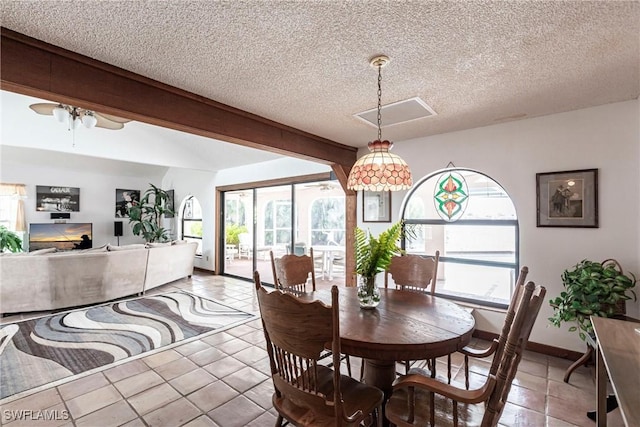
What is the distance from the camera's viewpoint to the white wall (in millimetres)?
2605

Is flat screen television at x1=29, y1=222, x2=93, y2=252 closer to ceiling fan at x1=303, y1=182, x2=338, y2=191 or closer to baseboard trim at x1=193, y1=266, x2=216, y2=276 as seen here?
baseboard trim at x1=193, y1=266, x2=216, y2=276

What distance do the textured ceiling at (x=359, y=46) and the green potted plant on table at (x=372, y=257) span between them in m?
1.15

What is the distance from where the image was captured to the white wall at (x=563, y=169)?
2.61 metres

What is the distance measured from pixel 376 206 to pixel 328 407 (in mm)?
3163

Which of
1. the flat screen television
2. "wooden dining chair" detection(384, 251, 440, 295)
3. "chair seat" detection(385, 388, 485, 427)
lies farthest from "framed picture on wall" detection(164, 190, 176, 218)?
"chair seat" detection(385, 388, 485, 427)

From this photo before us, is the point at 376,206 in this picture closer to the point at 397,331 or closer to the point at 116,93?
the point at 397,331

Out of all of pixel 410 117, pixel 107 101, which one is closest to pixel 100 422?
pixel 107 101

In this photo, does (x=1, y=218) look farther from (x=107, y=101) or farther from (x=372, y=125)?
(x=372, y=125)

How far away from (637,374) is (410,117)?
2494 mm

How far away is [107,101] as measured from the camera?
204 cm

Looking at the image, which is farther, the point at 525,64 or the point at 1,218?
the point at 1,218

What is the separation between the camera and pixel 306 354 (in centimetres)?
132

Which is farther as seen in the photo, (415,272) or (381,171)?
(415,272)

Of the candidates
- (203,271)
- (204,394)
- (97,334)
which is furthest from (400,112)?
(203,271)
